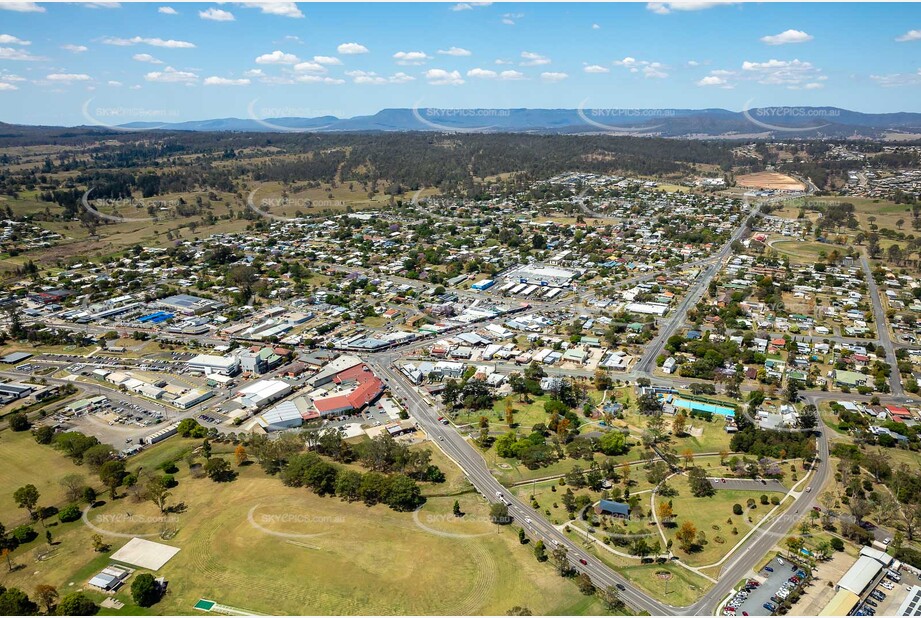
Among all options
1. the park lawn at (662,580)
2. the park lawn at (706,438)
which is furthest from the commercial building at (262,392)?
the park lawn at (706,438)

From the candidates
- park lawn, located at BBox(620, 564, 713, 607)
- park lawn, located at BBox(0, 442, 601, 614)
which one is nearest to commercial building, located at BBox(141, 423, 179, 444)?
park lawn, located at BBox(0, 442, 601, 614)

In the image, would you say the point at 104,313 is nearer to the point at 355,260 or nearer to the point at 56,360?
the point at 56,360

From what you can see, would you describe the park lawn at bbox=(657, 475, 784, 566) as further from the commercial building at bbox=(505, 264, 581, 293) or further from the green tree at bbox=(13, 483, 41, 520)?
the commercial building at bbox=(505, 264, 581, 293)

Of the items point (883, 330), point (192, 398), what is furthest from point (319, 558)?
point (883, 330)

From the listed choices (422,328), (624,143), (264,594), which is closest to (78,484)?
(264,594)

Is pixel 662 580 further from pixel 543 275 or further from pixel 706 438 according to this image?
pixel 543 275

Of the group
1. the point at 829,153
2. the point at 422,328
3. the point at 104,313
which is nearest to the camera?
the point at 422,328

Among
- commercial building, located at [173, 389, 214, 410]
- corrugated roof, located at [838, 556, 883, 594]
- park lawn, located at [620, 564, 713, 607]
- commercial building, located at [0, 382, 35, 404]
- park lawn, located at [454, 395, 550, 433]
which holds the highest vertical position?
commercial building, located at [0, 382, 35, 404]
